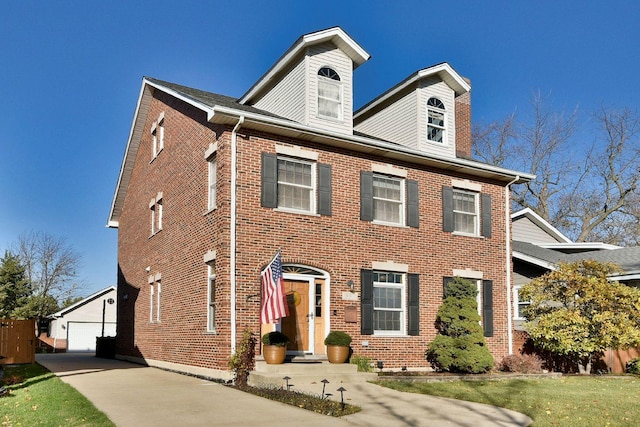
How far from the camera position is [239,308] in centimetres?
1491

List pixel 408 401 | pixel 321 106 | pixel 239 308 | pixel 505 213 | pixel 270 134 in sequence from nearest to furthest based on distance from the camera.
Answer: pixel 408 401 < pixel 239 308 < pixel 270 134 < pixel 321 106 < pixel 505 213

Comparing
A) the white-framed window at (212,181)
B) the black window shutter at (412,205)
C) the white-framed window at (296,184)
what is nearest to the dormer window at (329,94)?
the white-framed window at (296,184)

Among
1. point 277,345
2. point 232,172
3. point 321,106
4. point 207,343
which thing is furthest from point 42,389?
point 321,106

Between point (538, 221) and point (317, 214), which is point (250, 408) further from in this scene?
point (538, 221)

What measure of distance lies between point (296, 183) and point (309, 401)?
6912mm

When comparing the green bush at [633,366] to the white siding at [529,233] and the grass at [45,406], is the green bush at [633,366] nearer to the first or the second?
the white siding at [529,233]

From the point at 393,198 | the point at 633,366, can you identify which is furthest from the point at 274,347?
the point at 633,366

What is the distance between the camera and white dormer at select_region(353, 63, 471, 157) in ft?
63.2

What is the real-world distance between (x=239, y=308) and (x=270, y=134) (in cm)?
424

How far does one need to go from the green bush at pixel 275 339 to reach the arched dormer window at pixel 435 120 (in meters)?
8.20

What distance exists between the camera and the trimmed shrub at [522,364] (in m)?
17.9

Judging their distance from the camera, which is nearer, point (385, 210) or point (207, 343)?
point (207, 343)

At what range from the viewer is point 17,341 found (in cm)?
2109

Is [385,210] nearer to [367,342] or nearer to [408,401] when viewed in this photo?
[367,342]
